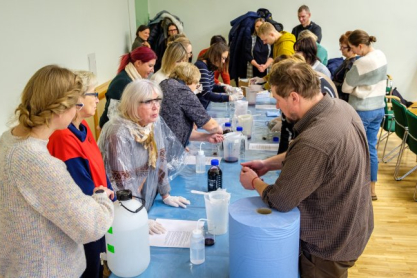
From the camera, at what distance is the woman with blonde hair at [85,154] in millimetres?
1664

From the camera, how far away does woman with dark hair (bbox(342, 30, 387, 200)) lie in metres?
3.41

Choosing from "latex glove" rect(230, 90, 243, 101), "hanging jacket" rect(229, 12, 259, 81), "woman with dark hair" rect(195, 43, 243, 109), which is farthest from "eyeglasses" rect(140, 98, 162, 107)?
"hanging jacket" rect(229, 12, 259, 81)

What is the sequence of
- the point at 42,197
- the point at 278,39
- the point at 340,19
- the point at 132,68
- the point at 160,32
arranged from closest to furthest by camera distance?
the point at 42,197 → the point at 132,68 → the point at 278,39 → the point at 160,32 → the point at 340,19

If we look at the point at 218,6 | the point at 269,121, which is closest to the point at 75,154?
the point at 269,121

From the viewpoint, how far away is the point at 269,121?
332cm

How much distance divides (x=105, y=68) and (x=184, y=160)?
2.75 meters

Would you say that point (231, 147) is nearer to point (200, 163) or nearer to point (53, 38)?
point (200, 163)

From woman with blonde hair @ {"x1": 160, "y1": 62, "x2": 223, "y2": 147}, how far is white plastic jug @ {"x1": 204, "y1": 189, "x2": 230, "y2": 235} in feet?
3.35

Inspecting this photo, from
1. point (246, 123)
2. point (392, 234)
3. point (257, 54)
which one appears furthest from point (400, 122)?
point (257, 54)

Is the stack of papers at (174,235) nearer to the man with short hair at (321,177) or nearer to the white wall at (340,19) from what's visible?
the man with short hair at (321,177)

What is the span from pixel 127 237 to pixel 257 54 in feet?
16.8

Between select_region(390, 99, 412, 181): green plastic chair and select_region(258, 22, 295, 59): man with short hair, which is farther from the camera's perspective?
select_region(258, 22, 295, 59): man with short hair

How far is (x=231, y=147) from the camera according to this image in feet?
8.22

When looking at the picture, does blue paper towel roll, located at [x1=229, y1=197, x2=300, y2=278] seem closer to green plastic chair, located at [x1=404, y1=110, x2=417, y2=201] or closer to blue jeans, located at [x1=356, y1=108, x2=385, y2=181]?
blue jeans, located at [x1=356, y1=108, x2=385, y2=181]
